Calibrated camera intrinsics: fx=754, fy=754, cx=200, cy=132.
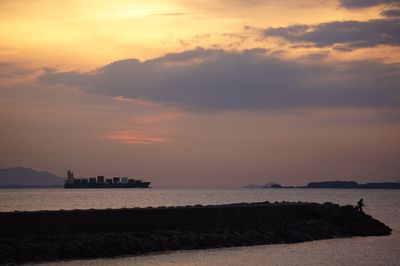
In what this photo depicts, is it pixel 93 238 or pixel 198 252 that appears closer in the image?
pixel 93 238

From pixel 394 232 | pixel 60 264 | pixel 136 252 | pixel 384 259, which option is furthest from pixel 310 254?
pixel 394 232

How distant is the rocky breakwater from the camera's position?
985 inches

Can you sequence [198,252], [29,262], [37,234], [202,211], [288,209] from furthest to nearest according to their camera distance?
[288,209]
[202,211]
[198,252]
[37,234]
[29,262]

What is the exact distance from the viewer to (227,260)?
87.9ft

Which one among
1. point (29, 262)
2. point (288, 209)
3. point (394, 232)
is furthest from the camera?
point (394, 232)

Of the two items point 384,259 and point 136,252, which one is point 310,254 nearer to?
point 384,259

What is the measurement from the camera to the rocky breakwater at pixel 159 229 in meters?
25.0

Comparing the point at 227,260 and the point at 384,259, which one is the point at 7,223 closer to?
the point at 227,260

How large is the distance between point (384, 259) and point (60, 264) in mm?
12372

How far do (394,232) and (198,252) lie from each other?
17385mm

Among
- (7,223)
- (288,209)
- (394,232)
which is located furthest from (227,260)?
(394,232)

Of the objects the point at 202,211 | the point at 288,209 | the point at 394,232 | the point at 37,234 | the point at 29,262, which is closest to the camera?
the point at 29,262

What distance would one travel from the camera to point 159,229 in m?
30.1

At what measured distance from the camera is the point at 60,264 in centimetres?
2394
